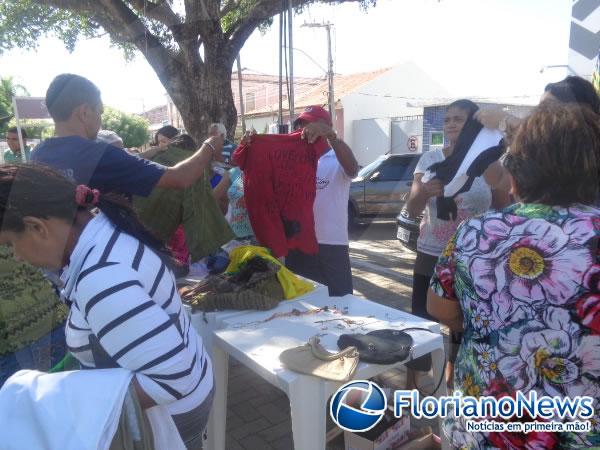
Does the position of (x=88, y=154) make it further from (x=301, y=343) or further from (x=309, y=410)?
(x=309, y=410)

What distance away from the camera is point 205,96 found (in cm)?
577

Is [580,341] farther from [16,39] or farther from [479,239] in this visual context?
[16,39]

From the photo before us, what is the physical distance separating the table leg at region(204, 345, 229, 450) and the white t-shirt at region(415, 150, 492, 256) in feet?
4.52

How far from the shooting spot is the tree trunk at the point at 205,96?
18.9 ft

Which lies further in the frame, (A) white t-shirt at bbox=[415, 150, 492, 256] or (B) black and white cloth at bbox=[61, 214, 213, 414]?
(A) white t-shirt at bbox=[415, 150, 492, 256]

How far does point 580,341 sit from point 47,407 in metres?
1.40

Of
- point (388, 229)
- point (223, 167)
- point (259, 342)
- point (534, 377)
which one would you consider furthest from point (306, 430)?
point (388, 229)

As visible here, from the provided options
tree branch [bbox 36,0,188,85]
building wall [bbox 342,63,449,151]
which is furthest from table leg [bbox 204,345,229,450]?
building wall [bbox 342,63,449,151]

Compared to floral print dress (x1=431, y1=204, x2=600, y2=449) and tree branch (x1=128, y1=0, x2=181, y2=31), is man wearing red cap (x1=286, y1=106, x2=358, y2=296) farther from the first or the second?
tree branch (x1=128, y1=0, x2=181, y2=31)

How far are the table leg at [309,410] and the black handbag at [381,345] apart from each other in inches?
9.3

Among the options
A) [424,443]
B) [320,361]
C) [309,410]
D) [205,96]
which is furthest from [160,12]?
[424,443]

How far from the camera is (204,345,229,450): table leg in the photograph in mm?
2357

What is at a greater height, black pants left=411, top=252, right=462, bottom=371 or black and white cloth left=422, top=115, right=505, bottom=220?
black and white cloth left=422, top=115, right=505, bottom=220

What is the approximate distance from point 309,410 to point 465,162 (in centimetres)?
158
